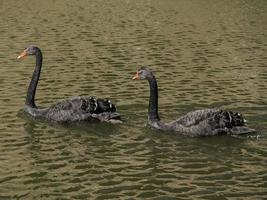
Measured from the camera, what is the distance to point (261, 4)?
187 feet

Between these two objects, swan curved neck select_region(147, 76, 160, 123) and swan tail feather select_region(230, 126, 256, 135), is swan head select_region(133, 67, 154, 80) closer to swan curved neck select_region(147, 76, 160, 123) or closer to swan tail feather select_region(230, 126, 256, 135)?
swan curved neck select_region(147, 76, 160, 123)

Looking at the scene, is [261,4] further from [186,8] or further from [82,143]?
[82,143]

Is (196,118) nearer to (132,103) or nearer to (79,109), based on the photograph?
(79,109)

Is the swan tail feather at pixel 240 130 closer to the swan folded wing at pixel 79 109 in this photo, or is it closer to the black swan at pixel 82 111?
the black swan at pixel 82 111

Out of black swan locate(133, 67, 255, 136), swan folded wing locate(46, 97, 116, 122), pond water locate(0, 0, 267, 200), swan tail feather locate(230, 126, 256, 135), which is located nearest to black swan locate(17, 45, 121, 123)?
swan folded wing locate(46, 97, 116, 122)

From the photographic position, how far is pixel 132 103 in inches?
764

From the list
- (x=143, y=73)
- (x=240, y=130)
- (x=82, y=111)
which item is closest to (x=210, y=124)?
(x=240, y=130)

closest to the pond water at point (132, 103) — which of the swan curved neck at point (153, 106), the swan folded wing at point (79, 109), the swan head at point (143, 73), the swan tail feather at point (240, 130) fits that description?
the swan tail feather at point (240, 130)

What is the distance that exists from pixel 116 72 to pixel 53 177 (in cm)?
A: 1188

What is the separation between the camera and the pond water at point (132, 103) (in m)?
12.7

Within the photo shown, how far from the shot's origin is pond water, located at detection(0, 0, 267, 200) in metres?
12.7

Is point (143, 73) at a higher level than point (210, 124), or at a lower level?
higher

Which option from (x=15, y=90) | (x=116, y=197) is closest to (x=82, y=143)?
(x=116, y=197)

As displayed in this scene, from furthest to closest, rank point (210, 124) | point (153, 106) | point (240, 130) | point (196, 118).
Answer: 1. point (153, 106)
2. point (196, 118)
3. point (210, 124)
4. point (240, 130)
